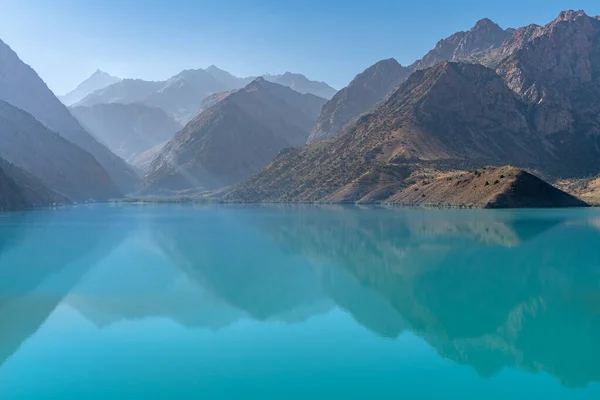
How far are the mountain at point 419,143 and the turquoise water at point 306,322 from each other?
103 metres

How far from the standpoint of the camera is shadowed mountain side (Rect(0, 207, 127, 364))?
25.7 metres

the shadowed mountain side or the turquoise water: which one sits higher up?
the shadowed mountain side

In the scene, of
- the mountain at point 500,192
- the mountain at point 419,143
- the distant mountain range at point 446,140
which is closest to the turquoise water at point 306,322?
the mountain at point 500,192

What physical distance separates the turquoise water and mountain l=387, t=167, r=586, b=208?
61.0m

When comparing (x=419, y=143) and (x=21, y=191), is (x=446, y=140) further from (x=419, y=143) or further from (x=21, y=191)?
(x=21, y=191)

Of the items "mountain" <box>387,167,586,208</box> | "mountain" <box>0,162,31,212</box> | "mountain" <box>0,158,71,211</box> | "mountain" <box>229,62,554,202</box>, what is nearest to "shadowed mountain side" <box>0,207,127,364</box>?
"mountain" <box>0,162,31,212</box>

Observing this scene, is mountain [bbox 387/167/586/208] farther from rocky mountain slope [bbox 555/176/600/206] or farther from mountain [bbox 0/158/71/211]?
mountain [bbox 0/158/71/211]

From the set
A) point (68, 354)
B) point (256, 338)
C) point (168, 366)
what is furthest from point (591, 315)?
point (68, 354)

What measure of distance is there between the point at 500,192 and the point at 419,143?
56.1 metres

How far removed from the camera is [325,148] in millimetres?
195125

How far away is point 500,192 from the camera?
110 meters

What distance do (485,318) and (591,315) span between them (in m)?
4.60

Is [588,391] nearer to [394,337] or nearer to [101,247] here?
[394,337]

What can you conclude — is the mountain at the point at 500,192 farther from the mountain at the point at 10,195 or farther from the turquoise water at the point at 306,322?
the mountain at the point at 10,195
